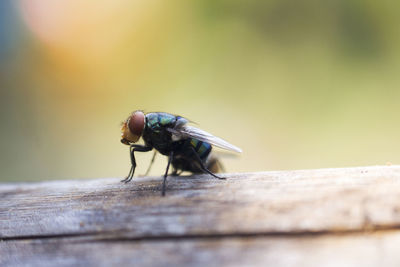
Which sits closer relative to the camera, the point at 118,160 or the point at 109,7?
the point at 118,160

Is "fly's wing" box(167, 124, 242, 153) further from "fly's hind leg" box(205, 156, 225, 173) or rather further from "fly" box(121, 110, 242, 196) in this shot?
"fly's hind leg" box(205, 156, 225, 173)

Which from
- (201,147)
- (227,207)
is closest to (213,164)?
(201,147)

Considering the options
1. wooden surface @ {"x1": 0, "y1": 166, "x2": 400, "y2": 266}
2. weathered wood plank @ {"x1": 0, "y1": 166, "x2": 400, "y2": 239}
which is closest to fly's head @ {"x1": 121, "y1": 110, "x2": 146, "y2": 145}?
weathered wood plank @ {"x1": 0, "y1": 166, "x2": 400, "y2": 239}

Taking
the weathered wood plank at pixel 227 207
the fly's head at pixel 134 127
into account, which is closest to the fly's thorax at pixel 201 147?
the fly's head at pixel 134 127

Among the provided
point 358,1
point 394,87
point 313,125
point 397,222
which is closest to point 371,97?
point 394,87

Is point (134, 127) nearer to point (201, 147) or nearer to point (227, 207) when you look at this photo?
point (201, 147)

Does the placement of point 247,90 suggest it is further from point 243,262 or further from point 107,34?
point 243,262
